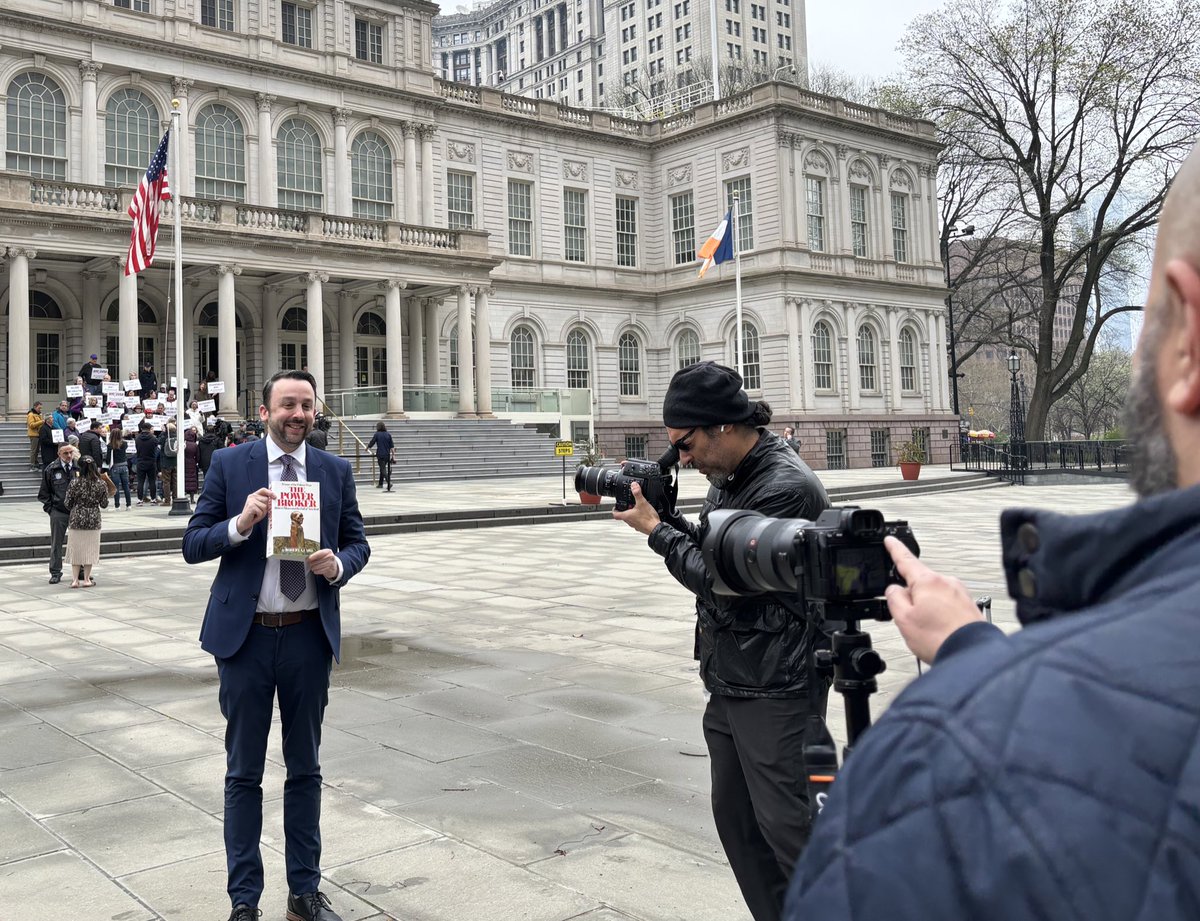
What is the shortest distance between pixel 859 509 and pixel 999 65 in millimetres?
46865

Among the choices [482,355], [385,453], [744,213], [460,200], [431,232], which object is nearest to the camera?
[385,453]

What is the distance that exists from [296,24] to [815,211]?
21.9 m

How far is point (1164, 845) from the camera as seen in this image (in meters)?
0.85

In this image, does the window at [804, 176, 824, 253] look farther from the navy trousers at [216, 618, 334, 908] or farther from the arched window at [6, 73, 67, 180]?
the navy trousers at [216, 618, 334, 908]

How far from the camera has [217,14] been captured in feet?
122

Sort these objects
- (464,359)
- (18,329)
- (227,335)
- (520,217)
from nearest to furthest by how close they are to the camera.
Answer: (18,329)
(227,335)
(464,359)
(520,217)

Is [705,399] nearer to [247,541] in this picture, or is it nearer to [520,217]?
[247,541]

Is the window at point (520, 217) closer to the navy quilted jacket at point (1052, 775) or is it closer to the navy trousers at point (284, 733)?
the navy trousers at point (284, 733)

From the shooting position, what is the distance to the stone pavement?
4258 mm

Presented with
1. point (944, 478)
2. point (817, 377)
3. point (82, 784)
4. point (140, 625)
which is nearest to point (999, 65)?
point (817, 377)

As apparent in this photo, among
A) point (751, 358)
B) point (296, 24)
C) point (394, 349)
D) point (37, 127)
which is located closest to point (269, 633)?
point (394, 349)

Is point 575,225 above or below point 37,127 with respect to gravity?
below

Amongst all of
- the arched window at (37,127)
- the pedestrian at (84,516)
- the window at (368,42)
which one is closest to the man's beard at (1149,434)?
the pedestrian at (84,516)

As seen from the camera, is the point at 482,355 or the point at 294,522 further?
the point at 482,355
